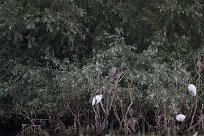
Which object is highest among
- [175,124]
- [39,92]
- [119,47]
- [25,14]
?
[25,14]

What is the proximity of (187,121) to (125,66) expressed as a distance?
3.73 ft

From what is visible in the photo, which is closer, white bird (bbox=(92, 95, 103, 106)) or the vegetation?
white bird (bbox=(92, 95, 103, 106))

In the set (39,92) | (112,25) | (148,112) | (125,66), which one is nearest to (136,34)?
(112,25)

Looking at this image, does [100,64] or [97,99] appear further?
[100,64]

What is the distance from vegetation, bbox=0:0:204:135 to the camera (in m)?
5.64

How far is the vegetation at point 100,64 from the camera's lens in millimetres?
5641

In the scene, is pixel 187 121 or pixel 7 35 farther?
pixel 7 35

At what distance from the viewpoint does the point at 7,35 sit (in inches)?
253

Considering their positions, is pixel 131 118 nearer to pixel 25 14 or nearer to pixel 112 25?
pixel 112 25

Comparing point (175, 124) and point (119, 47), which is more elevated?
point (119, 47)

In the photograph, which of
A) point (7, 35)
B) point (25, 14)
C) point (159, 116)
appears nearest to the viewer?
point (159, 116)

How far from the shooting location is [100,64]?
234 inches

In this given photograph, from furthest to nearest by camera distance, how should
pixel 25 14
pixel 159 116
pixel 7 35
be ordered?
pixel 7 35 < pixel 25 14 < pixel 159 116

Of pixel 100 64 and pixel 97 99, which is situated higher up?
pixel 100 64
